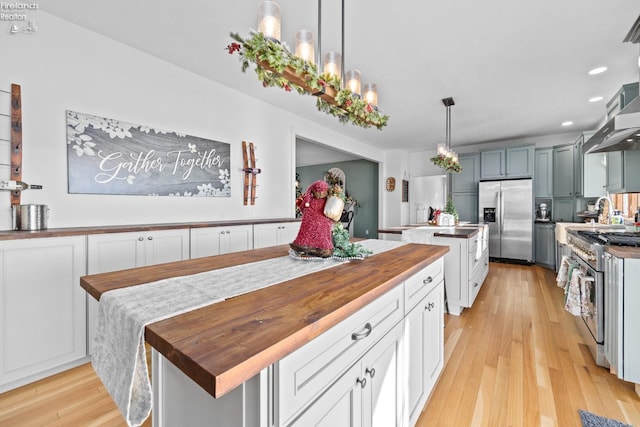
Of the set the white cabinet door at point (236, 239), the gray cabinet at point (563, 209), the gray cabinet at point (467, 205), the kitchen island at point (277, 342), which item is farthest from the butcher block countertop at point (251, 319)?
the gray cabinet at point (563, 209)

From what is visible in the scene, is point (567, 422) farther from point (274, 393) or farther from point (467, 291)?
point (274, 393)

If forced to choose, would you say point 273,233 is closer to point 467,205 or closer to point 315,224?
point 315,224

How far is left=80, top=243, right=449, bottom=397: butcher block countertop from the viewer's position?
1.75ft

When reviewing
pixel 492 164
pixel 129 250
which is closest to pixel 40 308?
pixel 129 250

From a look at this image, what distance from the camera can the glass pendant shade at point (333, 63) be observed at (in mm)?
1674

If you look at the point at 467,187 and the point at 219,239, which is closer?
the point at 219,239

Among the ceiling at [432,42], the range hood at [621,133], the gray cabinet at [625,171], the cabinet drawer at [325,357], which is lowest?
the cabinet drawer at [325,357]

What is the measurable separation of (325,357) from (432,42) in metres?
2.81

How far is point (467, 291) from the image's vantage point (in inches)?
118

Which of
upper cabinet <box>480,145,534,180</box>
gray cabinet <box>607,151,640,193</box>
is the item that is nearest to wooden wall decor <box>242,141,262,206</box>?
gray cabinet <box>607,151,640,193</box>

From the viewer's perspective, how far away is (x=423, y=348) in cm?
152

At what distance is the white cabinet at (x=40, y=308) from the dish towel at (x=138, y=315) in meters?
1.46

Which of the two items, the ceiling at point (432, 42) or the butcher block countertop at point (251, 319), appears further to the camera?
the ceiling at point (432, 42)

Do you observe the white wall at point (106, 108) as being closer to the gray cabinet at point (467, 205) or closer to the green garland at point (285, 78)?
the green garland at point (285, 78)
